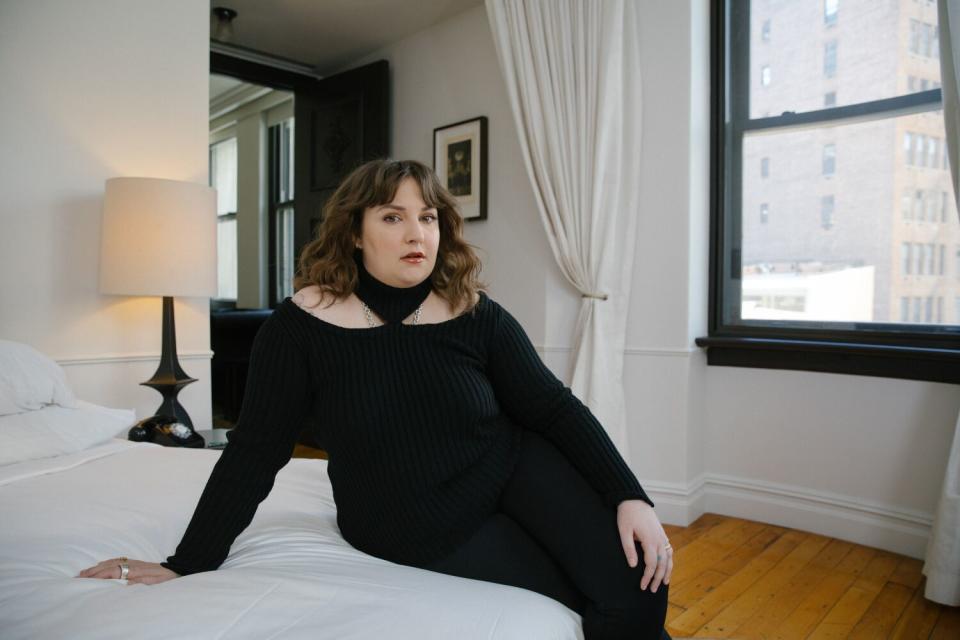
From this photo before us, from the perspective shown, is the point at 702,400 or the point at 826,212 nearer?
the point at 826,212

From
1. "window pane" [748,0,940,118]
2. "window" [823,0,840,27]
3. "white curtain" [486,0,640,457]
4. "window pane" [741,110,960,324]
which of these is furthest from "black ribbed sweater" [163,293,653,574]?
"window" [823,0,840,27]

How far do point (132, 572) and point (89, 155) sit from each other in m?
2.11

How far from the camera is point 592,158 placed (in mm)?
2844

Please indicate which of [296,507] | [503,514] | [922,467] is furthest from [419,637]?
[922,467]

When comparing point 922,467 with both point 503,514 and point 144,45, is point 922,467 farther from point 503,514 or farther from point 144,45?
point 144,45

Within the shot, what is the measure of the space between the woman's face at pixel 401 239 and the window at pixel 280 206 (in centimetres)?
501

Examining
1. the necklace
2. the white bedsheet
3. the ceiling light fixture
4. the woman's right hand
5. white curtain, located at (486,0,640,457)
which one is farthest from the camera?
the ceiling light fixture

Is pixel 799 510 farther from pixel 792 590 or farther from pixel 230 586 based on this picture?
pixel 230 586

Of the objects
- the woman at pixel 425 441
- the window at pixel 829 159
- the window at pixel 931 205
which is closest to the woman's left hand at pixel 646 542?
the woman at pixel 425 441

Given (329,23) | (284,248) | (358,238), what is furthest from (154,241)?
(284,248)

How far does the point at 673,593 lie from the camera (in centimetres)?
206

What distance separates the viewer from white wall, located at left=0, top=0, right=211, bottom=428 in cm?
236

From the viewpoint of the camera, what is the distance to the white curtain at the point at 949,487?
1929mm

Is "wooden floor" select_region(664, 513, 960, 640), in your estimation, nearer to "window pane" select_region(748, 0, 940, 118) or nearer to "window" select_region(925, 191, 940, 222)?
"window" select_region(925, 191, 940, 222)
